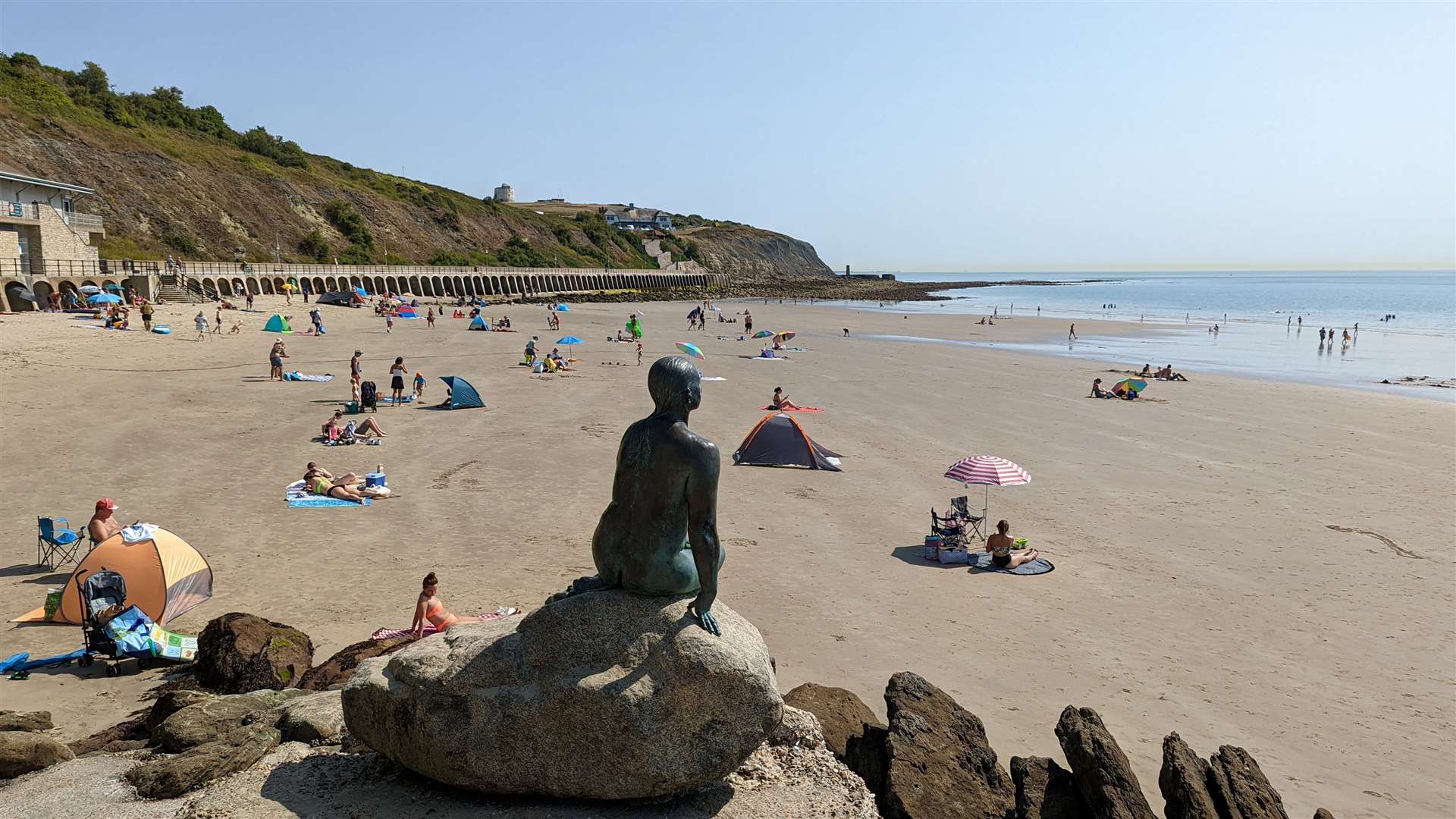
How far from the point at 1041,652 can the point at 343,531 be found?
969cm

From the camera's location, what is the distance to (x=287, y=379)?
27.2 m

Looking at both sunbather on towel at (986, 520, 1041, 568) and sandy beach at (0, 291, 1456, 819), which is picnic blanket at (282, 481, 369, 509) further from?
sunbather on towel at (986, 520, 1041, 568)

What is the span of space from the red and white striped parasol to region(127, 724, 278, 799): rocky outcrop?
Answer: 10702 millimetres

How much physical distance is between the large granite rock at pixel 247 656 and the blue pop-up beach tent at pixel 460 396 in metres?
15.6

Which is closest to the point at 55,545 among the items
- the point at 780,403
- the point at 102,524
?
the point at 102,524

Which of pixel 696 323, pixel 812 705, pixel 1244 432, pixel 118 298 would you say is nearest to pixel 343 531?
pixel 812 705

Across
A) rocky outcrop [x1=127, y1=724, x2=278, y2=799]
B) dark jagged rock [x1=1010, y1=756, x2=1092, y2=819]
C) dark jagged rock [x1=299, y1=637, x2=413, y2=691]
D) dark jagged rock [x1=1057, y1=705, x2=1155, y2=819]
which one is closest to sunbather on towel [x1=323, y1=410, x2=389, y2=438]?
dark jagged rock [x1=299, y1=637, x2=413, y2=691]

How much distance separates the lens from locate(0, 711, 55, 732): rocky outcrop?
266 inches

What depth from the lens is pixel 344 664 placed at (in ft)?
26.8

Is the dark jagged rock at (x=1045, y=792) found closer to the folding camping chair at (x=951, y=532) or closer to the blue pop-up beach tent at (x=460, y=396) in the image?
the folding camping chair at (x=951, y=532)

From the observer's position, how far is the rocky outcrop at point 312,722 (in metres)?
6.38

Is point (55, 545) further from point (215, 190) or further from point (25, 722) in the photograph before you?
point (215, 190)

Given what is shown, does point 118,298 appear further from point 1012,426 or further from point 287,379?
point 1012,426

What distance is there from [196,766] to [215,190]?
3356 inches
